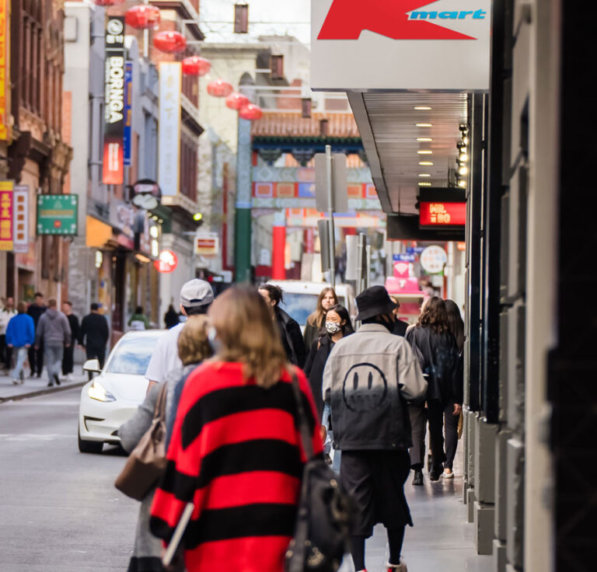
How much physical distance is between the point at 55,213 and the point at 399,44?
104 feet

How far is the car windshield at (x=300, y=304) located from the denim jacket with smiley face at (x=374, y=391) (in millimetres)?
18863

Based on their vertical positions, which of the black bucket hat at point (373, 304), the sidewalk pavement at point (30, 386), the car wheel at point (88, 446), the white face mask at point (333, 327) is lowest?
the sidewalk pavement at point (30, 386)

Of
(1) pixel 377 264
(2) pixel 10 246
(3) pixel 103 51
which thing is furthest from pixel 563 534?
(1) pixel 377 264

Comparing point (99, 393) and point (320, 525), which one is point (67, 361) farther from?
point (320, 525)

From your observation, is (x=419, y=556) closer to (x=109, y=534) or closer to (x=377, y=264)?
(x=109, y=534)

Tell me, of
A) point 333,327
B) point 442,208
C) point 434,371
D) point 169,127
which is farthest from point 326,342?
point 169,127

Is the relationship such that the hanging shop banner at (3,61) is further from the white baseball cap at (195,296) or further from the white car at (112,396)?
the white baseball cap at (195,296)

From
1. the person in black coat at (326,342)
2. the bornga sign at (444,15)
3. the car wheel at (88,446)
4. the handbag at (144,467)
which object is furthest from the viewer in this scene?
the car wheel at (88,446)

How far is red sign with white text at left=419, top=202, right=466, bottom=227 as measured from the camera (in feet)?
62.1

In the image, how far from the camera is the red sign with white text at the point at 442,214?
18938mm

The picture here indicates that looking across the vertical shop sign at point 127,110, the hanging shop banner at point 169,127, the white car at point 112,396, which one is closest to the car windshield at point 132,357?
the white car at point 112,396

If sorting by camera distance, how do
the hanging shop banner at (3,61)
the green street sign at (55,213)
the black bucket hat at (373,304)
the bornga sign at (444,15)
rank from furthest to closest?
the green street sign at (55,213) < the hanging shop banner at (3,61) < the bornga sign at (444,15) < the black bucket hat at (373,304)

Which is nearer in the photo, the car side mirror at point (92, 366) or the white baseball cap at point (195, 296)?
the white baseball cap at point (195, 296)

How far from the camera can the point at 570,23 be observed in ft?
14.6
